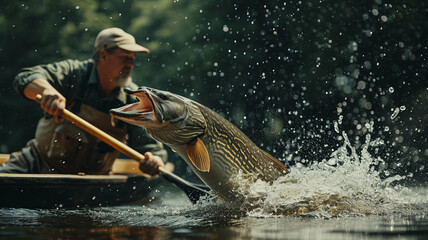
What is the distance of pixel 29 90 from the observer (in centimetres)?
456

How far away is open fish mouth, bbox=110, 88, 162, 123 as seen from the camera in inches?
126

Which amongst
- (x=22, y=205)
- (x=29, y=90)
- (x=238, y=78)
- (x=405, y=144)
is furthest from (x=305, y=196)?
(x=238, y=78)

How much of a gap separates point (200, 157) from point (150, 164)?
4.82 ft

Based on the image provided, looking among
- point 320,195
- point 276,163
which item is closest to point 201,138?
point 276,163

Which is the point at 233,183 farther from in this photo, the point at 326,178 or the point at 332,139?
the point at 332,139

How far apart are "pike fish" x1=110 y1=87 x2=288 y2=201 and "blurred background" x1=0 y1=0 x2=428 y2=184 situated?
250 inches

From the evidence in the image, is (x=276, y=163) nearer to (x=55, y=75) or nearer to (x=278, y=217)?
(x=278, y=217)

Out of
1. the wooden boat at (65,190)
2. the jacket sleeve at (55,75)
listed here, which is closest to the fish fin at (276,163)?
the wooden boat at (65,190)

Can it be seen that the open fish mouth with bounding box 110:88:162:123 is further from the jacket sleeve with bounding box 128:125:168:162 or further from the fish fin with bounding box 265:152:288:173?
the jacket sleeve with bounding box 128:125:168:162

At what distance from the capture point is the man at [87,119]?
4.87 meters

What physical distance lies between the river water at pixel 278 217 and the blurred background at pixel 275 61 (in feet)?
19.1

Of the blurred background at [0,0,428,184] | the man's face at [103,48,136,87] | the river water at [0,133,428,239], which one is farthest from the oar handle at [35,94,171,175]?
the blurred background at [0,0,428,184]

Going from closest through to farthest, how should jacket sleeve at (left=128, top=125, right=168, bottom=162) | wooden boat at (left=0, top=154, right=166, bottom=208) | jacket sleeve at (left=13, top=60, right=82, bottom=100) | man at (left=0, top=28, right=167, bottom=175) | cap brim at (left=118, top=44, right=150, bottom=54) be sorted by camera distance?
wooden boat at (left=0, top=154, right=166, bottom=208) → jacket sleeve at (left=13, top=60, right=82, bottom=100) → man at (left=0, top=28, right=167, bottom=175) → cap brim at (left=118, top=44, right=150, bottom=54) → jacket sleeve at (left=128, top=125, right=168, bottom=162)

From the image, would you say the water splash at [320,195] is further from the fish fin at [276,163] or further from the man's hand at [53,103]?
the man's hand at [53,103]
